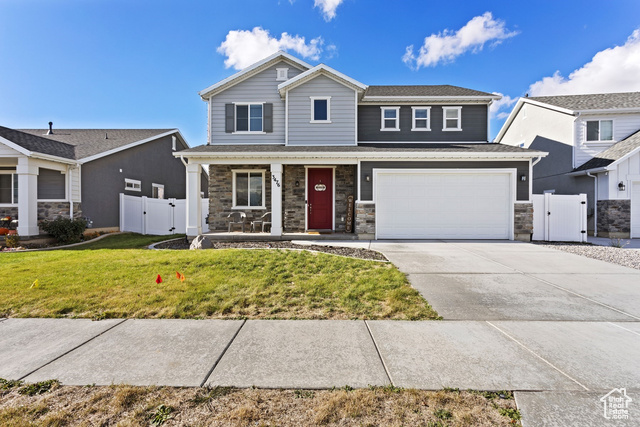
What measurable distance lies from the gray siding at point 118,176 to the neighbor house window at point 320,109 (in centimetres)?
973

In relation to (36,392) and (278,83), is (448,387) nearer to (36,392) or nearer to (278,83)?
(36,392)

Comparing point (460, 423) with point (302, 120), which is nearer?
point (460, 423)

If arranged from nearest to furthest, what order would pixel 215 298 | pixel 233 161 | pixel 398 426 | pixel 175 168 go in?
pixel 398 426 < pixel 215 298 < pixel 233 161 < pixel 175 168

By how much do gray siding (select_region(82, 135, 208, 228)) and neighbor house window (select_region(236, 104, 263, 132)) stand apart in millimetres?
6432

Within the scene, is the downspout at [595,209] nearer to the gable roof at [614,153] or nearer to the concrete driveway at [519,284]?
the gable roof at [614,153]

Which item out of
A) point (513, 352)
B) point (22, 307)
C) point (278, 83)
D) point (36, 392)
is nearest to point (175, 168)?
point (278, 83)

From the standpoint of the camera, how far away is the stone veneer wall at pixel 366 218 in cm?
1116

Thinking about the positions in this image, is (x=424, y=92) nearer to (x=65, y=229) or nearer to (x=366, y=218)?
(x=366, y=218)

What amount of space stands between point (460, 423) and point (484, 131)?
13.8m

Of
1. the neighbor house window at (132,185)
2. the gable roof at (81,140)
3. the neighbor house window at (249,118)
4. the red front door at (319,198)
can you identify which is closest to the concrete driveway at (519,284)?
the red front door at (319,198)

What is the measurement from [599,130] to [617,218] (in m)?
4.84

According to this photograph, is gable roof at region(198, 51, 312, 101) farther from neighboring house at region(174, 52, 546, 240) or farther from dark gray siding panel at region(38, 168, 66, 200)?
dark gray siding panel at region(38, 168, 66, 200)

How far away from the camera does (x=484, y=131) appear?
527 inches

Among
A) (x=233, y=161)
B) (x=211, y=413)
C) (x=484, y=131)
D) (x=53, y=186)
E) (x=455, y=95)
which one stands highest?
(x=455, y=95)
